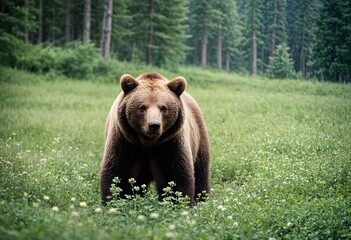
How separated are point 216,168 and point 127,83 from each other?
3.29 metres

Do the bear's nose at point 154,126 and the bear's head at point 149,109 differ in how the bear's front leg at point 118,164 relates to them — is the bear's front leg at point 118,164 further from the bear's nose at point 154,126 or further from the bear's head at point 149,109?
the bear's nose at point 154,126

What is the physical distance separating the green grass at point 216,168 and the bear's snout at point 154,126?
785mm

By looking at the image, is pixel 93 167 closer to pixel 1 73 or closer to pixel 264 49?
pixel 264 49

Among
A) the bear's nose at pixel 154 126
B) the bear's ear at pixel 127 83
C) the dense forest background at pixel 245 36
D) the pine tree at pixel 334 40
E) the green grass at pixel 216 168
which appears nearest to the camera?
the green grass at pixel 216 168

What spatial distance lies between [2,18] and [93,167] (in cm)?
1299

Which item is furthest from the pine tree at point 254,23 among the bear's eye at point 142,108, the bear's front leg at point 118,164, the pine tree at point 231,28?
the bear's front leg at point 118,164

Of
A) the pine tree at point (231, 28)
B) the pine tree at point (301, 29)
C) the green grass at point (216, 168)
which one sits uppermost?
the pine tree at point (231, 28)

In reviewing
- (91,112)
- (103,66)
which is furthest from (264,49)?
(103,66)

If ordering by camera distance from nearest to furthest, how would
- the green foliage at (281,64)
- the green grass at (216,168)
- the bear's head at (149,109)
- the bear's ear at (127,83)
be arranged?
the green grass at (216,168) < the bear's head at (149,109) < the bear's ear at (127,83) < the green foliage at (281,64)

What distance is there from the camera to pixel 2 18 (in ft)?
51.6

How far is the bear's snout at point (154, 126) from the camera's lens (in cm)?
377

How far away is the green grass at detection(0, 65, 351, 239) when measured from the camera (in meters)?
3.09

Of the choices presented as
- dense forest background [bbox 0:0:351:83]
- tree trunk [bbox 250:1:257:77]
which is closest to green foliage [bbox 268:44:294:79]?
dense forest background [bbox 0:0:351:83]

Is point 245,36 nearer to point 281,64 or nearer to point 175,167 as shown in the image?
point 281,64
